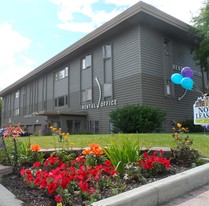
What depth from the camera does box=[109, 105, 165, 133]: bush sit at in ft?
47.4

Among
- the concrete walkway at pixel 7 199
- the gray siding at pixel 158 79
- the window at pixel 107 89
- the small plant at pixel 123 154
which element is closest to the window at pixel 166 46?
the gray siding at pixel 158 79

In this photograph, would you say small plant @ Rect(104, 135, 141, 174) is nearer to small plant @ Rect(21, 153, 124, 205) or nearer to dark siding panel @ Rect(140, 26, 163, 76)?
small plant @ Rect(21, 153, 124, 205)

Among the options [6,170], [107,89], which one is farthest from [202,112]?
[107,89]

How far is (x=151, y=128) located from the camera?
1470cm

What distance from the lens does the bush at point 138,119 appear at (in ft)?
47.4

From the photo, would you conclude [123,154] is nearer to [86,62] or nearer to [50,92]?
[86,62]

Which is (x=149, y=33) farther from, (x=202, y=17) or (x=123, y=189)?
Result: (x=123, y=189)

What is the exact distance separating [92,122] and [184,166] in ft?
53.8

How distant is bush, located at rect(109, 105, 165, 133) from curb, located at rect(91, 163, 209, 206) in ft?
32.5

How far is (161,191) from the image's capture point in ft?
11.7

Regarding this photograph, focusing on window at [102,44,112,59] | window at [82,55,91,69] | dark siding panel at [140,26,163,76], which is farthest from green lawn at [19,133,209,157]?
window at [82,55,91,69]

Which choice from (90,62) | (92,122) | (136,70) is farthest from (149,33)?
(92,122)

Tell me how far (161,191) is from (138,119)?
1096 cm

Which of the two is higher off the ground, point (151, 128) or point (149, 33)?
point (149, 33)
